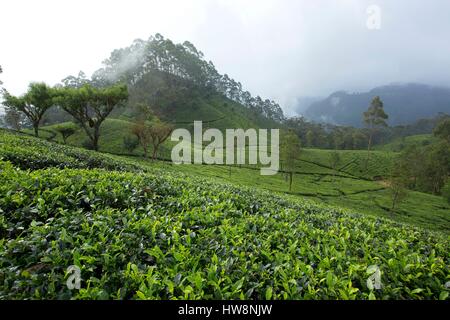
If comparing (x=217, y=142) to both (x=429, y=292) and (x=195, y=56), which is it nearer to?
(x=195, y=56)

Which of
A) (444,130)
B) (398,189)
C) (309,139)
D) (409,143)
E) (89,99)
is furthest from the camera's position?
(409,143)

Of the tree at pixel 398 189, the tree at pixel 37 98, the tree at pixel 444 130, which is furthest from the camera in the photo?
the tree at pixel 444 130

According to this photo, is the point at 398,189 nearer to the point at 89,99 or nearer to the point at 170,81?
the point at 89,99

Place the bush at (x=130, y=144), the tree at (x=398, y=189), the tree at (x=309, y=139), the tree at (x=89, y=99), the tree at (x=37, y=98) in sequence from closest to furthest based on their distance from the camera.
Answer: the tree at (x=398, y=189)
the tree at (x=89, y=99)
the tree at (x=37, y=98)
the bush at (x=130, y=144)
the tree at (x=309, y=139)

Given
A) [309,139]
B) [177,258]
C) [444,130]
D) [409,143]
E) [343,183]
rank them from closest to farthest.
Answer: [177,258] → [343,183] → [444,130] → [309,139] → [409,143]

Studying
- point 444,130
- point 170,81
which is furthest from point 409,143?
point 170,81

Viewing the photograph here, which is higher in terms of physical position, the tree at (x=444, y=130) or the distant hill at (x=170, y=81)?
the distant hill at (x=170, y=81)

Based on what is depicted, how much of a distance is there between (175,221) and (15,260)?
10.4ft

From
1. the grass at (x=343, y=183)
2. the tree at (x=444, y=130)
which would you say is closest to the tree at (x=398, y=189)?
the grass at (x=343, y=183)

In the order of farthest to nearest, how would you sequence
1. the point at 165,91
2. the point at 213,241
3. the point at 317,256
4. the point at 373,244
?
the point at 165,91, the point at 373,244, the point at 213,241, the point at 317,256

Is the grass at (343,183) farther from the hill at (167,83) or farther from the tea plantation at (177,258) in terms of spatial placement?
the hill at (167,83)

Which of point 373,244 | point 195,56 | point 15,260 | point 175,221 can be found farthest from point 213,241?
point 195,56

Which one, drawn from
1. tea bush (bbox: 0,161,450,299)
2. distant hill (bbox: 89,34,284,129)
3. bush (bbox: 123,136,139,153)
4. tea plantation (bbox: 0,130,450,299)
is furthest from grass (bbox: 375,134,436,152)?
tea plantation (bbox: 0,130,450,299)
